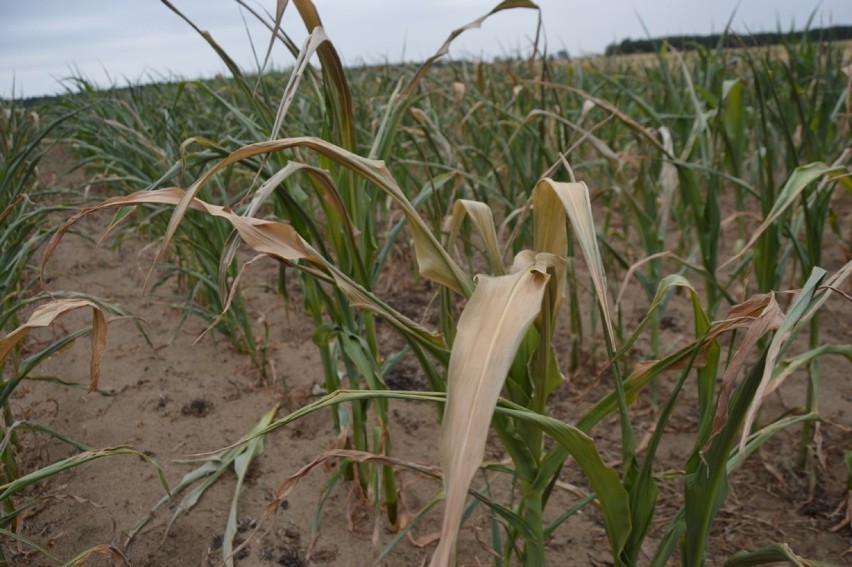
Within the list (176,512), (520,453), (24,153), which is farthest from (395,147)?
(520,453)

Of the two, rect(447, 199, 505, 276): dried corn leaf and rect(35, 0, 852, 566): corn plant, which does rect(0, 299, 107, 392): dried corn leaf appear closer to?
rect(35, 0, 852, 566): corn plant

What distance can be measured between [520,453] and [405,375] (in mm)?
924

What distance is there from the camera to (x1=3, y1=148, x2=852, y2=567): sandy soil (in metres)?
1.05

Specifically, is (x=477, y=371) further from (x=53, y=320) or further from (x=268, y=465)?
(x=268, y=465)

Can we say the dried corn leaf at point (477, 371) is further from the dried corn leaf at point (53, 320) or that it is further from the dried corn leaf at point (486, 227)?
the dried corn leaf at point (53, 320)

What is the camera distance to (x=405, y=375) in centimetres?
158

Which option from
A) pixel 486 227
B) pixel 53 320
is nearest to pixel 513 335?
pixel 486 227

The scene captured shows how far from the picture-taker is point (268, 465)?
4.10 ft

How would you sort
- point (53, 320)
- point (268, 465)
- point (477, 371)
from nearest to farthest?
point (477, 371) < point (53, 320) < point (268, 465)

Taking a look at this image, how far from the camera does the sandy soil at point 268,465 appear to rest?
1048 mm

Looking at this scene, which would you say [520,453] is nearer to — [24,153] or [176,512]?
[176,512]

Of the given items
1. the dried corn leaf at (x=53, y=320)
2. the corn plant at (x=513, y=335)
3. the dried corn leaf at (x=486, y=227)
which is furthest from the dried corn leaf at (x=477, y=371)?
the dried corn leaf at (x=53, y=320)

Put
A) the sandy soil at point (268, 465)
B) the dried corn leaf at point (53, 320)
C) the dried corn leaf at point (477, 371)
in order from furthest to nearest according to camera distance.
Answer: the sandy soil at point (268, 465) → the dried corn leaf at point (53, 320) → the dried corn leaf at point (477, 371)

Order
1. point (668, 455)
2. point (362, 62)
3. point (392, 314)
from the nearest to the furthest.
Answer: point (392, 314) < point (668, 455) < point (362, 62)
